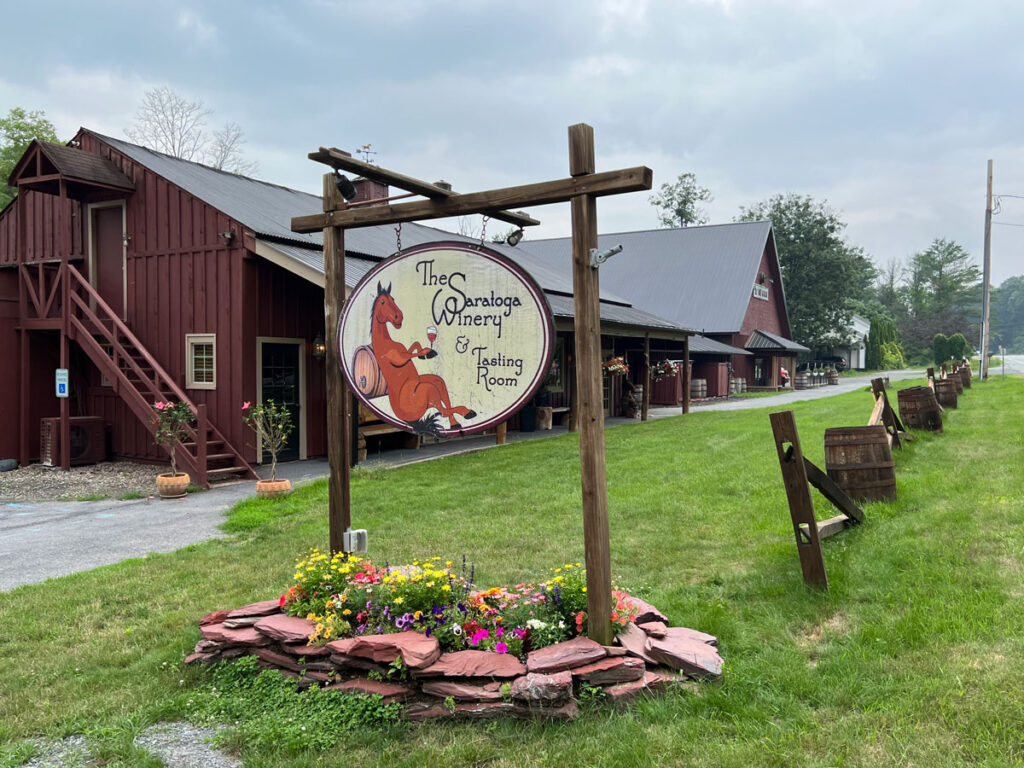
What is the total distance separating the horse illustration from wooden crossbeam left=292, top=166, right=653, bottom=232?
46 cm

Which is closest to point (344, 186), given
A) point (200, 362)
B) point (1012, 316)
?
point (200, 362)

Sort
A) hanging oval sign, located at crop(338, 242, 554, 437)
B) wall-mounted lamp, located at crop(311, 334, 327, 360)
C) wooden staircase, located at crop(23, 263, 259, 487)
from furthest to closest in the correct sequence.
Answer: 1. wall-mounted lamp, located at crop(311, 334, 327, 360)
2. wooden staircase, located at crop(23, 263, 259, 487)
3. hanging oval sign, located at crop(338, 242, 554, 437)

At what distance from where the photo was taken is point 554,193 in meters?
3.85

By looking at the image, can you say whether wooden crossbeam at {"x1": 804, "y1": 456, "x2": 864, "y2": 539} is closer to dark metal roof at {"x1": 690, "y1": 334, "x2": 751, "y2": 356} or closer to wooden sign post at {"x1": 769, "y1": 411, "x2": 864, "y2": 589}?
wooden sign post at {"x1": 769, "y1": 411, "x2": 864, "y2": 589}

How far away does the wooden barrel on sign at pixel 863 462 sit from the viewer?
6.79 metres

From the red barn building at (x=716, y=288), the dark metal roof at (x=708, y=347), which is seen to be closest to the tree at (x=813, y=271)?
the red barn building at (x=716, y=288)

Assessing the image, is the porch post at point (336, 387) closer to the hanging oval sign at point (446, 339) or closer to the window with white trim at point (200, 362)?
the hanging oval sign at point (446, 339)

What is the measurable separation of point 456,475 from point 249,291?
4671mm

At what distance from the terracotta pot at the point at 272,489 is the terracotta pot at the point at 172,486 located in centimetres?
117

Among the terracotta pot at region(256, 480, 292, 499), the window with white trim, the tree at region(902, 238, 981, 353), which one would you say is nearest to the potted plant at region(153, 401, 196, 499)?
the terracotta pot at region(256, 480, 292, 499)

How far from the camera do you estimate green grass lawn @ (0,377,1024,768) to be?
3.14m

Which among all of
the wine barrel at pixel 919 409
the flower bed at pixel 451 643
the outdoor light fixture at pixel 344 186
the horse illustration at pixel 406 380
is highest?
the outdoor light fixture at pixel 344 186

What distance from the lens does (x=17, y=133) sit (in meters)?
30.5

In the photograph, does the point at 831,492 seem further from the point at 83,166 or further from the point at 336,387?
the point at 83,166
